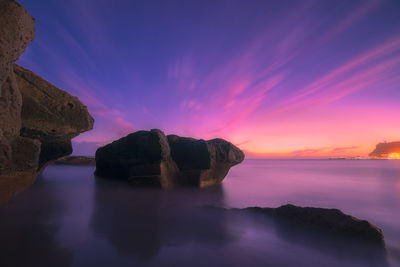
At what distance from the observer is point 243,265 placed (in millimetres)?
3807

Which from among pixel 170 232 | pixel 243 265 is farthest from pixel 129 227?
pixel 243 265

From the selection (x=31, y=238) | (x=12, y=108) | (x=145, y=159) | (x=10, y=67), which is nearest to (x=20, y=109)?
(x=12, y=108)

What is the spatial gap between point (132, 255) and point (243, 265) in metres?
2.43

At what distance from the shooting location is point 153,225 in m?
5.91

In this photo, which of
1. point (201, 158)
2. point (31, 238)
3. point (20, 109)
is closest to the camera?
point (20, 109)

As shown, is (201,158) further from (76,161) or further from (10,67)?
(76,161)

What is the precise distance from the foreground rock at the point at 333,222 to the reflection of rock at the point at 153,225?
234 cm

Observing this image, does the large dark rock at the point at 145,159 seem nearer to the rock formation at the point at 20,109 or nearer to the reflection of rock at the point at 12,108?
the rock formation at the point at 20,109

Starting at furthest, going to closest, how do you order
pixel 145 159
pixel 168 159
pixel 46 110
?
pixel 168 159 → pixel 145 159 → pixel 46 110

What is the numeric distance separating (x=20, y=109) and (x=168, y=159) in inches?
417

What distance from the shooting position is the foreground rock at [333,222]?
16.2 feet

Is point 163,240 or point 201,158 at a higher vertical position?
point 201,158

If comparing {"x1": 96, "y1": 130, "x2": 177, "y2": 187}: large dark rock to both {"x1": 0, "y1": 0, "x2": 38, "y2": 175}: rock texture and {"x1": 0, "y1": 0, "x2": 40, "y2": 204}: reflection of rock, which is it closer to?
{"x1": 0, "y1": 0, "x2": 40, "y2": 204}: reflection of rock

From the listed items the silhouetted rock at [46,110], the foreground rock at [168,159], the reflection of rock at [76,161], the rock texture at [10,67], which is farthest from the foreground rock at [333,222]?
the reflection of rock at [76,161]
